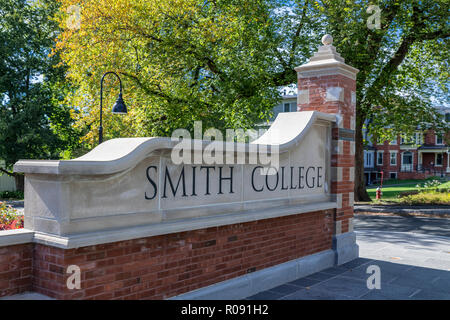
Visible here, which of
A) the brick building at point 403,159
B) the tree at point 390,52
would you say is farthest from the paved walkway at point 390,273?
the brick building at point 403,159

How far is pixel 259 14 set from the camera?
52.9 ft

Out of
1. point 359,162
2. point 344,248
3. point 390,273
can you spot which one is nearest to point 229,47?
point 359,162

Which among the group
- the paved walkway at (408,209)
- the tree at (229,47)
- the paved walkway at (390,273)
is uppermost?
the tree at (229,47)

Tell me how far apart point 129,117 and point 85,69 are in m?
2.83

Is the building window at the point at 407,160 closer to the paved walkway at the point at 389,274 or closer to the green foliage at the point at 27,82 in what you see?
the green foliage at the point at 27,82

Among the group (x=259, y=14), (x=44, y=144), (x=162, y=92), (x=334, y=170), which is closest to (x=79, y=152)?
(x=44, y=144)

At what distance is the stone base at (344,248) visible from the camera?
7.28 meters

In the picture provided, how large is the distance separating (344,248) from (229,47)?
1018 cm

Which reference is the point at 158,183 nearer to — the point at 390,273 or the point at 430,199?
the point at 390,273

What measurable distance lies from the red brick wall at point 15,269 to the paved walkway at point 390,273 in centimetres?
276

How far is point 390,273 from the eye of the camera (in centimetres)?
670

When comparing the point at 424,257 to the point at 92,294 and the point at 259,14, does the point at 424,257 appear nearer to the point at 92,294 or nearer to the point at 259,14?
the point at 92,294

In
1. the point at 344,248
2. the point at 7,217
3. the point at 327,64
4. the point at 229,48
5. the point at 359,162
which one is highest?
the point at 229,48

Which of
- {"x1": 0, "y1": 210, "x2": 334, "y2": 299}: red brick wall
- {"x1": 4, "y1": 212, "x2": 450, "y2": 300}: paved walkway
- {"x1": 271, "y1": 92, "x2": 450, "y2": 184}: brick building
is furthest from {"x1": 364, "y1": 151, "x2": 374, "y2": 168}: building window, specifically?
{"x1": 0, "y1": 210, "x2": 334, "y2": 299}: red brick wall
